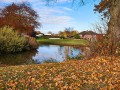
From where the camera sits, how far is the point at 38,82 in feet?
27.9

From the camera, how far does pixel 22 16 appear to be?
71.3m

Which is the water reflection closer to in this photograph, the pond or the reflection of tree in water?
the pond

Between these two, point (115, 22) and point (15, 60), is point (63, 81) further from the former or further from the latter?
point (15, 60)

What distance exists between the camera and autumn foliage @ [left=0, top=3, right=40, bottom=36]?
228 feet

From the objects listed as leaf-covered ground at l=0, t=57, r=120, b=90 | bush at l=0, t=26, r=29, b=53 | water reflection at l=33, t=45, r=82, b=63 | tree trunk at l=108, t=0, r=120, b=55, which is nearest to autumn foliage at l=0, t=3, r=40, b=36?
bush at l=0, t=26, r=29, b=53

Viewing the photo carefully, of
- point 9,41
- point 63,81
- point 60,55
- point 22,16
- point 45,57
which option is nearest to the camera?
point 63,81

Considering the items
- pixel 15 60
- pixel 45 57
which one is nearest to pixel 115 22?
pixel 15 60

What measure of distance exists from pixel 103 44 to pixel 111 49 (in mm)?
641

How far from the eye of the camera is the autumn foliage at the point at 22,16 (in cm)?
6956

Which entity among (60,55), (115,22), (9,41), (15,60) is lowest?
(15,60)

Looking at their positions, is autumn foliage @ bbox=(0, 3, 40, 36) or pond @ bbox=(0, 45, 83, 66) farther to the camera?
autumn foliage @ bbox=(0, 3, 40, 36)

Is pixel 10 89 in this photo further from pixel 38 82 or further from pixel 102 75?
pixel 102 75

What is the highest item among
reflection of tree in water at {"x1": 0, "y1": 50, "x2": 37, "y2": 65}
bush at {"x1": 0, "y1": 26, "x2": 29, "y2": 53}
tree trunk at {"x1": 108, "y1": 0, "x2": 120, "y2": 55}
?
tree trunk at {"x1": 108, "y1": 0, "x2": 120, "y2": 55}

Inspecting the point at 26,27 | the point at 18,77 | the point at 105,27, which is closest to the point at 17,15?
the point at 26,27
